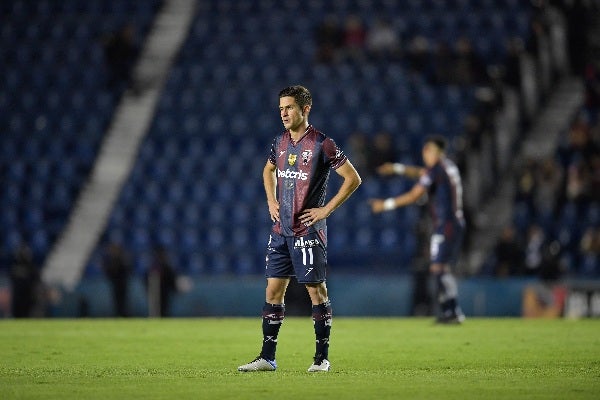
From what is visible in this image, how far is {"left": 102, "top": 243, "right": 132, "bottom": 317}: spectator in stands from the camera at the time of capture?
21125 mm

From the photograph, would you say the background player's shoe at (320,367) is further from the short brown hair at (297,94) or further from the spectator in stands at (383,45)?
the spectator in stands at (383,45)

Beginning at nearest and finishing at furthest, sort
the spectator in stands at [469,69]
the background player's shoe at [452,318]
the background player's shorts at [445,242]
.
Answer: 1. the background player's shorts at [445,242]
2. the background player's shoe at [452,318]
3. the spectator in stands at [469,69]

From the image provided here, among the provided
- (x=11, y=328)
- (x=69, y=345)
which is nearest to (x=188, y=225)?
(x=11, y=328)

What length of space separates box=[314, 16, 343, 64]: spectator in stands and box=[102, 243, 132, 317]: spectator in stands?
839cm

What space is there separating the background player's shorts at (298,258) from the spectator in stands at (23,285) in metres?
12.0

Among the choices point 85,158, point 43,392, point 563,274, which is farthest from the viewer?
point 85,158

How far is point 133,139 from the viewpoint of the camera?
2758 cm

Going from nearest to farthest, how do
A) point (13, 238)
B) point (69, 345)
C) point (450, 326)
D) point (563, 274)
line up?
1. point (69, 345)
2. point (450, 326)
3. point (563, 274)
4. point (13, 238)

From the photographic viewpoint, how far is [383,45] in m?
28.0

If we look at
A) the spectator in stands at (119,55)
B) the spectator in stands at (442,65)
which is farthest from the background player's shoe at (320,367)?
the spectator in stands at (119,55)

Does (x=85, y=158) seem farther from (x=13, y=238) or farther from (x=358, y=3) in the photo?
A: (x=358, y=3)

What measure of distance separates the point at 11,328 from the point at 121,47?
13.0 meters

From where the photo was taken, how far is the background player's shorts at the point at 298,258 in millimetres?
9703

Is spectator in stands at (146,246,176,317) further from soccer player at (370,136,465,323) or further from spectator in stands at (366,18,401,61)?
spectator in stands at (366,18,401,61)
